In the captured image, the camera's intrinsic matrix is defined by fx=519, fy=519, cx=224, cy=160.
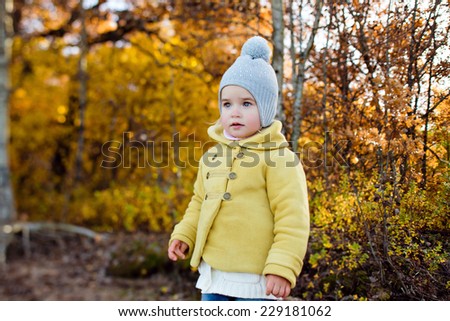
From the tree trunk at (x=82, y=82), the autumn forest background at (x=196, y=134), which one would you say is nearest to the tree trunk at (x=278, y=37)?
the autumn forest background at (x=196, y=134)

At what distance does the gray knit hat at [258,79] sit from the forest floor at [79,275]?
2282mm

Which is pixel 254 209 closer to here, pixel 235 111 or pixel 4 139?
pixel 235 111

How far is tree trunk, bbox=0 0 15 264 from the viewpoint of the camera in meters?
6.63

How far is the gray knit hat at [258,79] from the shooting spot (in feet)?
7.49

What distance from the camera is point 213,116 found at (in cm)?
481

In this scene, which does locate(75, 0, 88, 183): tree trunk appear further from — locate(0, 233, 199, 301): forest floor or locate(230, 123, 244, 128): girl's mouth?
locate(230, 123, 244, 128): girl's mouth

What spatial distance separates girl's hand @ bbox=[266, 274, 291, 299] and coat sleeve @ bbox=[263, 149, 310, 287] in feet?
0.09

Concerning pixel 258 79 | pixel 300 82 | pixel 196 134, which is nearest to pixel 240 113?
pixel 258 79

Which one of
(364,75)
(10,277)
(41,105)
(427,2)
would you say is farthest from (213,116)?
(41,105)

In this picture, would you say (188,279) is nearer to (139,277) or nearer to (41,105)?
(139,277)

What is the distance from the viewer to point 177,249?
2.44m

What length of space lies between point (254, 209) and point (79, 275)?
420 cm

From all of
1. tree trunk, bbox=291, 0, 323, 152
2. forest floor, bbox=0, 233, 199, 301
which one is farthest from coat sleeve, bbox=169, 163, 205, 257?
forest floor, bbox=0, 233, 199, 301

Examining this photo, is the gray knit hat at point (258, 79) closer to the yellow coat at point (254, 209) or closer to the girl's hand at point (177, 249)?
the yellow coat at point (254, 209)
